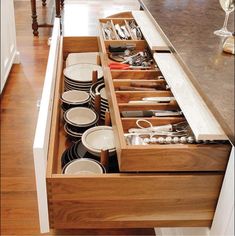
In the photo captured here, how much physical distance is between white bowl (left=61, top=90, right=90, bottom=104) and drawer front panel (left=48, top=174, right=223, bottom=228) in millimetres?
704

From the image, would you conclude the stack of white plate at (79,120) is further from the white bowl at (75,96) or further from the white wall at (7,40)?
the white wall at (7,40)

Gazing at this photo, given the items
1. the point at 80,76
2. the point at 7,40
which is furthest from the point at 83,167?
the point at 7,40

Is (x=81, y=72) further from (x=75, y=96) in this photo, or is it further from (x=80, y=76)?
(x=75, y=96)

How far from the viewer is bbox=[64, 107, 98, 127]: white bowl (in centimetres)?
166

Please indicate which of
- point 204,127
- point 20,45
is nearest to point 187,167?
point 204,127

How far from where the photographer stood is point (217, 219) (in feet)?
3.50

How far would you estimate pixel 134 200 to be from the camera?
112 centimetres

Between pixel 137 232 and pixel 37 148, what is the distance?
0.92 m

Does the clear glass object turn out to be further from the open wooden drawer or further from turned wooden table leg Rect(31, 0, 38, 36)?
turned wooden table leg Rect(31, 0, 38, 36)

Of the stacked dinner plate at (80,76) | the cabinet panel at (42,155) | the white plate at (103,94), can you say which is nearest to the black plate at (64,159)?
the cabinet panel at (42,155)

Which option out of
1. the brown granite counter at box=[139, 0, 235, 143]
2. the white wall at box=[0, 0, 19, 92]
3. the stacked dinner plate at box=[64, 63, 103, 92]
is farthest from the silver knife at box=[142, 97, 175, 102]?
the white wall at box=[0, 0, 19, 92]

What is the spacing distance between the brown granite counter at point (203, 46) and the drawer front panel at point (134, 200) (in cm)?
25

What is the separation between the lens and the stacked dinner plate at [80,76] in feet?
6.06

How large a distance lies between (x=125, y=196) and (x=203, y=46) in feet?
1.86
